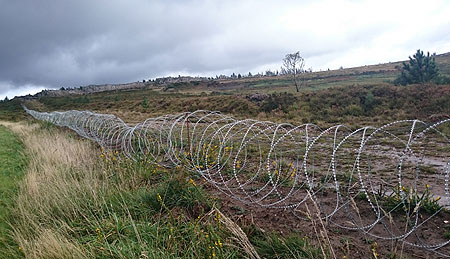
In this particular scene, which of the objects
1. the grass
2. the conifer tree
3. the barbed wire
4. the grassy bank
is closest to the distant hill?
the conifer tree

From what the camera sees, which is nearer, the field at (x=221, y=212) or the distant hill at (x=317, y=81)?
the field at (x=221, y=212)

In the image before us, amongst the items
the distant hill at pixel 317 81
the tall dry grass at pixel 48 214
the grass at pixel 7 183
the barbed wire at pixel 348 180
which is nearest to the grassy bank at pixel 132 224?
the tall dry grass at pixel 48 214

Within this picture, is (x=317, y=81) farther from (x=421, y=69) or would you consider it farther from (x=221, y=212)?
(x=221, y=212)

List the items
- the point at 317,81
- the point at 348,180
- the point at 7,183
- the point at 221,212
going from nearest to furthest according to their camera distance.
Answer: the point at 221,212, the point at 348,180, the point at 7,183, the point at 317,81

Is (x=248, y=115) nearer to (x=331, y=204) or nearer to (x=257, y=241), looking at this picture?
(x=331, y=204)

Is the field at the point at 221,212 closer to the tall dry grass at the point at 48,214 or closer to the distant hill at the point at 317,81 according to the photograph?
the tall dry grass at the point at 48,214

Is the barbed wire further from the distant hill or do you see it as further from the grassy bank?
the distant hill

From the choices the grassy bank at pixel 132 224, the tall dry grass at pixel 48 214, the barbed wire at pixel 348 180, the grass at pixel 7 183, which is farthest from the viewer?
the grass at pixel 7 183

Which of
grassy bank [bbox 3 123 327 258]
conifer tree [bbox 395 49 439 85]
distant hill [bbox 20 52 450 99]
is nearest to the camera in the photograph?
grassy bank [bbox 3 123 327 258]

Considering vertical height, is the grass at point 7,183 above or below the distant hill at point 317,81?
below

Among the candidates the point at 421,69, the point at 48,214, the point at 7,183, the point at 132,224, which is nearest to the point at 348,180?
the point at 132,224

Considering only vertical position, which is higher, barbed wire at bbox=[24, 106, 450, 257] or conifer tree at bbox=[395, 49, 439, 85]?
conifer tree at bbox=[395, 49, 439, 85]

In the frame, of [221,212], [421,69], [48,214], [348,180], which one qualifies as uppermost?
[421,69]

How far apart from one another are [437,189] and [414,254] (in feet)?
8.01
